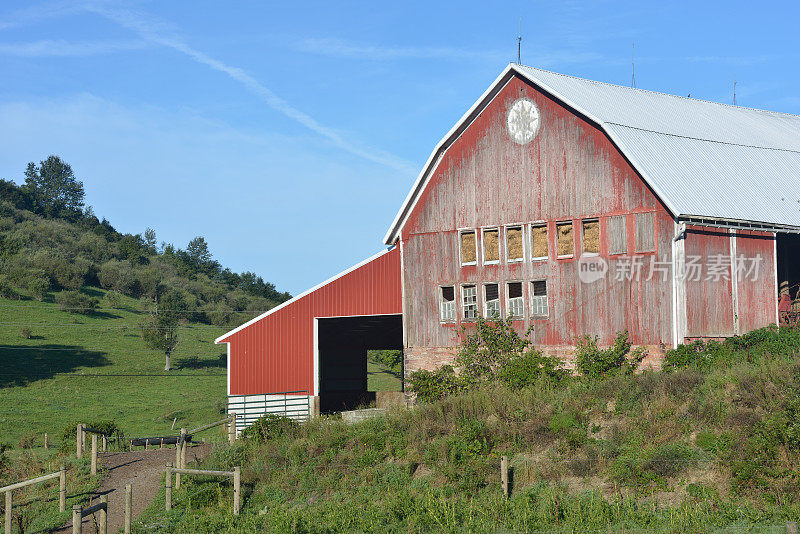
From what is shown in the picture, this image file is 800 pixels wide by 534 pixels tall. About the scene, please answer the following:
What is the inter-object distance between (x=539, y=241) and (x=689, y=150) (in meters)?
6.10

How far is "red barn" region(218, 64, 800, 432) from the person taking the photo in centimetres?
2703

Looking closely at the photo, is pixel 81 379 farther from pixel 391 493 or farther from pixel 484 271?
pixel 391 493

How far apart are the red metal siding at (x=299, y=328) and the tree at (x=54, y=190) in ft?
324

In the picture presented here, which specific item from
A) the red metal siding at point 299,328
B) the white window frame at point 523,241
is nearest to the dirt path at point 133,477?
the red metal siding at point 299,328

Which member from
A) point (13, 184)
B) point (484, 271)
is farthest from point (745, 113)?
point (13, 184)

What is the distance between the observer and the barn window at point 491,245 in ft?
101

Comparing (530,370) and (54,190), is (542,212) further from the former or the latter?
(54,190)

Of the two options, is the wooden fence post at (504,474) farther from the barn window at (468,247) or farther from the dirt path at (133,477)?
the barn window at (468,247)

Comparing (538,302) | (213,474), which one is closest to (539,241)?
(538,302)

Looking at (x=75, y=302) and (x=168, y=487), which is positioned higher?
(x=75, y=302)

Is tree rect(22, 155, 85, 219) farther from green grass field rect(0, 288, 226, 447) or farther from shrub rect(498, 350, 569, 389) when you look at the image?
shrub rect(498, 350, 569, 389)

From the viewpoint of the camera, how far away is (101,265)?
9438 centimetres

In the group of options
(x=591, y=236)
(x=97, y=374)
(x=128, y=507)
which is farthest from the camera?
(x=97, y=374)

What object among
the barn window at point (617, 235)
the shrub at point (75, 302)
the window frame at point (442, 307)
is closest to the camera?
the barn window at point (617, 235)
